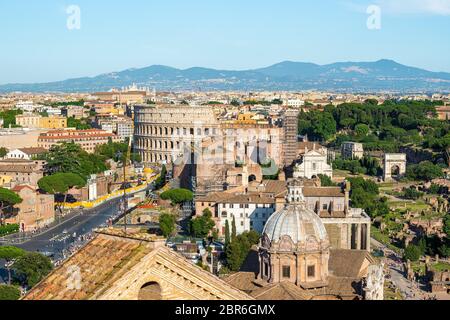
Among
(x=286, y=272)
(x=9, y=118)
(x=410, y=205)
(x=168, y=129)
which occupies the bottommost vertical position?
(x=410, y=205)

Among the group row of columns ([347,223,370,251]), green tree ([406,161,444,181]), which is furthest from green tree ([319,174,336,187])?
row of columns ([347,223,370,251])

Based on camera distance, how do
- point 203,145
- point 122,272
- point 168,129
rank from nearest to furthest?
point 122,272
point 203,145
point 168,129

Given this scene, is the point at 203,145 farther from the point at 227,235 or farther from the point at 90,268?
the point at 90,268

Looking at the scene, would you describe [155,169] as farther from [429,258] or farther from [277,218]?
[277,218]

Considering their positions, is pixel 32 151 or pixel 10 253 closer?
pixel 10 253

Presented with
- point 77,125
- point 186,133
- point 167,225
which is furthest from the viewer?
point 77,125

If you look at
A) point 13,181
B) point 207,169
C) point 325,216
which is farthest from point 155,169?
point 325,216

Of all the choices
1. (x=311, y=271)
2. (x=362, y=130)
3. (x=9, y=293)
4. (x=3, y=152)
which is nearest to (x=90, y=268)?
(x=311, y=271)
